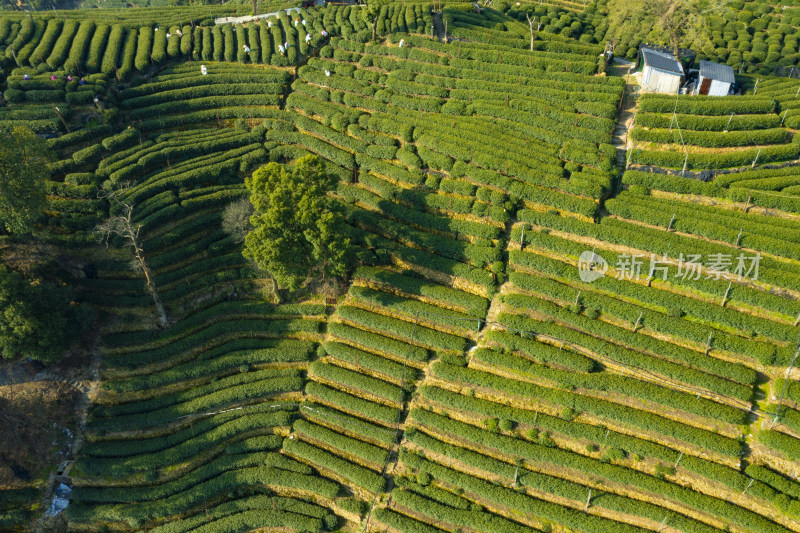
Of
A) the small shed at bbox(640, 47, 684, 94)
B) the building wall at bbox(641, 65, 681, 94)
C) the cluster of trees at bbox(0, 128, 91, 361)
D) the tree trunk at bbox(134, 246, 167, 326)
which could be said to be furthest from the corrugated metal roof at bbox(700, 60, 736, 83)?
the cluster of trees at bbox(0, 128, 91, 361)

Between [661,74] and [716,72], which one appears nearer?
[661,74]

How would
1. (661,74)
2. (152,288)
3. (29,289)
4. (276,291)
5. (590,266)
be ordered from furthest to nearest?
1. (661,74)
2. (276,291)
3. (152,288)
4. (590,266)
5. (29,289)

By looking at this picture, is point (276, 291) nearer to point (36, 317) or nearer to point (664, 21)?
point (36, 317)

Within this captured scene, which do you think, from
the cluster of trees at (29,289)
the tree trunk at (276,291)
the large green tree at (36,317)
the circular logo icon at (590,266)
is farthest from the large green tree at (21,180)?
the circular logo icon at (590,266)

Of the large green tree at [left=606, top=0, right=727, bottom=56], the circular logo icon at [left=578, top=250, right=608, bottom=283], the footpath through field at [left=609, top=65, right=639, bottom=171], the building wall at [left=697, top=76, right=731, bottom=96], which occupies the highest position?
the large green tree at [left=606, top=0, right=727, bottom=56]

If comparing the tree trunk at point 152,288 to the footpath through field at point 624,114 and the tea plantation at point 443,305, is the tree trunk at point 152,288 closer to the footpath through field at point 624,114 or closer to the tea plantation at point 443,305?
the tea plantation at point 443,305

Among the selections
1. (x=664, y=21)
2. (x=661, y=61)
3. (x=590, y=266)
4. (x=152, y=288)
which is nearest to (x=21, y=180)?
(x=152, y=288)

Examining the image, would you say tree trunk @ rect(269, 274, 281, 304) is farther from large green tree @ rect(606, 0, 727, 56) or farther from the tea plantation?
large green tree @ rect(606, 0, 727, 56)
